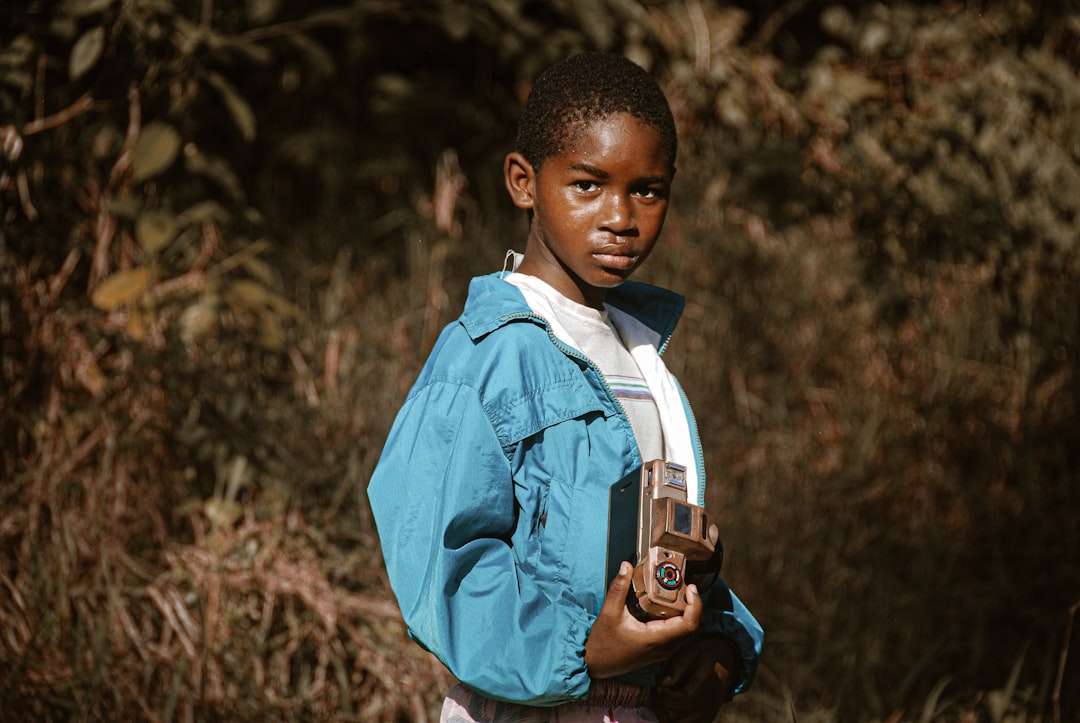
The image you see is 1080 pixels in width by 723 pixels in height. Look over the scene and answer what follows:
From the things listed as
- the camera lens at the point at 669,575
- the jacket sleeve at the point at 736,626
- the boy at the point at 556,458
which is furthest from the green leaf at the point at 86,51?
the camera lens at the point at 669,575

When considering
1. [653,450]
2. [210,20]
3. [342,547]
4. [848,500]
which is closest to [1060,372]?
[848,500]

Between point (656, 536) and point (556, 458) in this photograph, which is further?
point (556, 458)

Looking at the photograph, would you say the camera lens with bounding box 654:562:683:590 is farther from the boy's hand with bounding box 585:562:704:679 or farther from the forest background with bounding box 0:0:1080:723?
the forest background with bounding box 0:0:1080:723

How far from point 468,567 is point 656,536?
0.88ft

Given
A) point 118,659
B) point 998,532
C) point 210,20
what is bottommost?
point 118,659

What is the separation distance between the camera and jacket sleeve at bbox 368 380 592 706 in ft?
5.19

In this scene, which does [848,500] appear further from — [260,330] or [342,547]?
[260,330]

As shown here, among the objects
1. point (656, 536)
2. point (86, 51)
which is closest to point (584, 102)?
point (656, 536)

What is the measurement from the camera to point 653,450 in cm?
182

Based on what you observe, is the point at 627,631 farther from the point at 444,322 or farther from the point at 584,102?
the point at 444,322

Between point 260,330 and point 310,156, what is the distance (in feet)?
4.96

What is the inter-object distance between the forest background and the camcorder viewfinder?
1342 millimetres

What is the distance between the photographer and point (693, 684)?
174 centimetres

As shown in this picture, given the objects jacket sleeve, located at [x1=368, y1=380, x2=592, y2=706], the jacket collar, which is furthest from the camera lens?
the jacket collar
